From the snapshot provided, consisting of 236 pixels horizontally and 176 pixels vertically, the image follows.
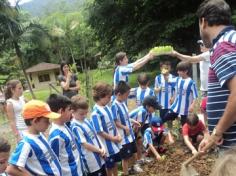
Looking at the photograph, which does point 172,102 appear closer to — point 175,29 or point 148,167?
point 148,167

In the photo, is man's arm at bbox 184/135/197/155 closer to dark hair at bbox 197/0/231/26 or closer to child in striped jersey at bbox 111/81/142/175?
child in striped jersey at bbox 111/81/142/175

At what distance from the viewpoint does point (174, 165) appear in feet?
18.9

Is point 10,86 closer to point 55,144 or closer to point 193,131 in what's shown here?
point 55,144

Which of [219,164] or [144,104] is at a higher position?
[219,164]

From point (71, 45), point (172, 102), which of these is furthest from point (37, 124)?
point (71, 45)

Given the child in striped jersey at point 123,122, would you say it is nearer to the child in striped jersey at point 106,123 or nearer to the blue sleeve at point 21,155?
the child in striped jersey at point 106,123

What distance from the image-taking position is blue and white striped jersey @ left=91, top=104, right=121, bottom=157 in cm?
479

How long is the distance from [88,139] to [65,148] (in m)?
0.66

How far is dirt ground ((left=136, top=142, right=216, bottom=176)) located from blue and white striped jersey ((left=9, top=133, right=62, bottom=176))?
89.8 inches

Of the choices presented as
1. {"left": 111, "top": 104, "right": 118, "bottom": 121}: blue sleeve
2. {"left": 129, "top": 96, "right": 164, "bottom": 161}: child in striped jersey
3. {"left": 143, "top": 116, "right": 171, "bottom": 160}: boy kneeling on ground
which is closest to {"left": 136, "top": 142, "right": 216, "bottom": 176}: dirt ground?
{"left": 143, "top": 116, "right": 171, "bottom": 160}: boy kneeling on ground

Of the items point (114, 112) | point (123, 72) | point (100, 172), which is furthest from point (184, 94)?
point (100, 172)

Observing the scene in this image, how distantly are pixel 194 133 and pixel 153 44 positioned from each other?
11.9 m

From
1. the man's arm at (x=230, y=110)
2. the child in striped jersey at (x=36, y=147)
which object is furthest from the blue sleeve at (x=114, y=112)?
the man's arm at (x=230, y=110)

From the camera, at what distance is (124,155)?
215 inches
